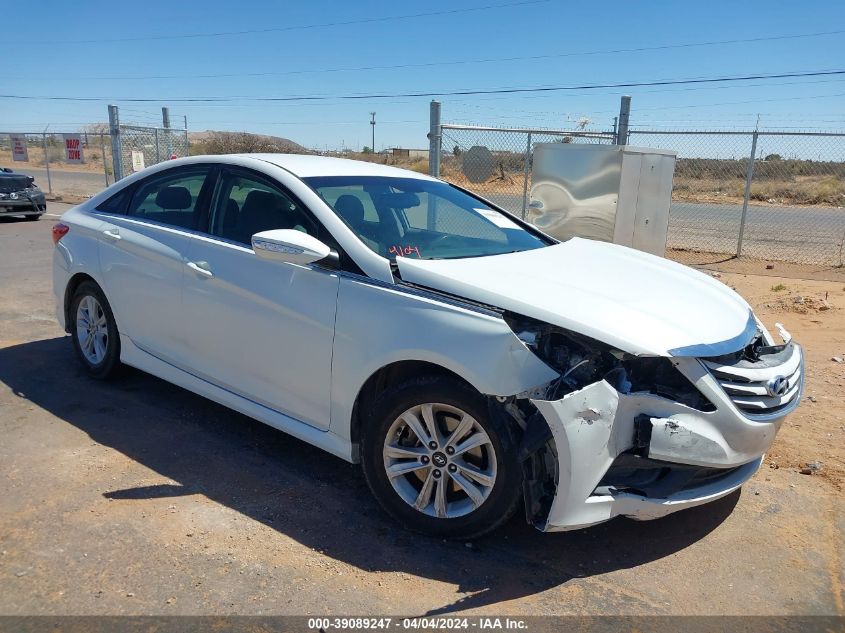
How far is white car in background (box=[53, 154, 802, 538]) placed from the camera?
2.87 m

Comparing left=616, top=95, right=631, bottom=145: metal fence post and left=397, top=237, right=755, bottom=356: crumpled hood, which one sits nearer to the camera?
left=397, top=237, right=755, bottom=356: crumpled hood

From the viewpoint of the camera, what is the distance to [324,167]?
4.20 m

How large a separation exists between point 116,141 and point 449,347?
649 inches

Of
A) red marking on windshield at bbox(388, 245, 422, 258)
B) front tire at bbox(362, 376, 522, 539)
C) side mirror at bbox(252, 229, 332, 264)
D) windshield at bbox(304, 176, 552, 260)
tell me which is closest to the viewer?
front tire at bbox(362, 376, 522, 539)

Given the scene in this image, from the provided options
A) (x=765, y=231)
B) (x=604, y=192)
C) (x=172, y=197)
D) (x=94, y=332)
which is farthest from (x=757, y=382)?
(x=765, y=231)

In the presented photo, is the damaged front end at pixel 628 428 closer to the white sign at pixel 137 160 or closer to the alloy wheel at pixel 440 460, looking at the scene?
the alloy wheel at pixel 440 460

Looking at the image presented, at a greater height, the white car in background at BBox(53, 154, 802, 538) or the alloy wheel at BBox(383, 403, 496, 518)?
the white car in background at BBox(53, 154, 802, 538)

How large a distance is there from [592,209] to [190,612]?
767 cm

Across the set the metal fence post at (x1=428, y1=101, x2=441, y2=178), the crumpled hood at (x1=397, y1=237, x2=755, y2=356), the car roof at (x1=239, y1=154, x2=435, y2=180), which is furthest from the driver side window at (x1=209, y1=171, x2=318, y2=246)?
the metal fence post at (x1=428, y1=101, x2=441, y2=178)

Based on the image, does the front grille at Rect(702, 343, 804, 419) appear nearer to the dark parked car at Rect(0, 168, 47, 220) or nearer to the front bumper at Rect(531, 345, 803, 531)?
the front bumper at Rect(531, 345, 803, 531)

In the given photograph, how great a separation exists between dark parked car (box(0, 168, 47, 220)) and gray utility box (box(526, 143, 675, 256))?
38.3 ft

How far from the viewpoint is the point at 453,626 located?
8.77ft

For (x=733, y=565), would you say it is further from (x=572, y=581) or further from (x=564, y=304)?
(x=564, y=304)

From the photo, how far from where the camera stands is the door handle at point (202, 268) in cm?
400
